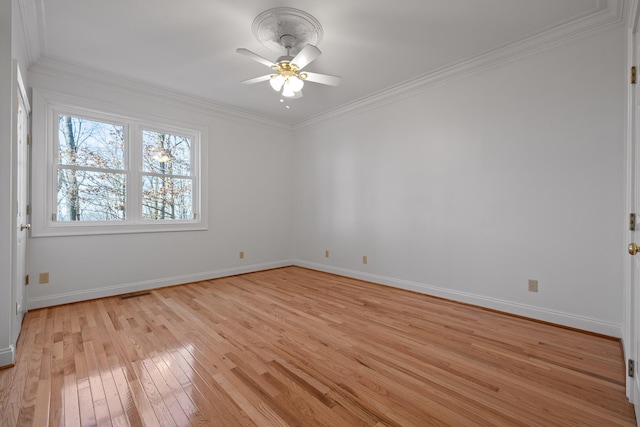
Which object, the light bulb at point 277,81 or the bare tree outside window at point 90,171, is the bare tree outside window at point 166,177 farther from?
the light bulb at point 277,81

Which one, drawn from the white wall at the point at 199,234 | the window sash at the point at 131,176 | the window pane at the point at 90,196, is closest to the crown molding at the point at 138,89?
the white wall at the point at 199,234

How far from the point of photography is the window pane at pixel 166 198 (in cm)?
392

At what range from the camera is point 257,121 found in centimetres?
498

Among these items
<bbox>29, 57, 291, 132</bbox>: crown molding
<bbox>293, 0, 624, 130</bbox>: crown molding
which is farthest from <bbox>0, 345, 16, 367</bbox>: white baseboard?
<bbox>293, 0, 624, 130</bbox>: crown molding

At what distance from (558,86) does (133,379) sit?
13.4 feet

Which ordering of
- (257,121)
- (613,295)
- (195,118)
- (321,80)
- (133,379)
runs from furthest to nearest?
(257,121) → (195,118) → (321,80) → (613,295) → (133,379)

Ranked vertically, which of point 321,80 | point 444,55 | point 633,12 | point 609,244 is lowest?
point 609,244

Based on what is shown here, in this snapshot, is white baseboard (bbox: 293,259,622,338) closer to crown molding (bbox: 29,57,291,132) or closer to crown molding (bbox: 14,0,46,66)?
crown molding (bbox: 29,57,291,132)

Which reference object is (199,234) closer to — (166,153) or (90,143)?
(166,153)

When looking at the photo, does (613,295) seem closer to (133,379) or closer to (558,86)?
(558,86)

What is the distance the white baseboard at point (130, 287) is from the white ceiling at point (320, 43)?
2.55 metres

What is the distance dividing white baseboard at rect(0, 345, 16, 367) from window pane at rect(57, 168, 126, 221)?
181 cm

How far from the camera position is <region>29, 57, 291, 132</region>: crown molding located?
314 cm

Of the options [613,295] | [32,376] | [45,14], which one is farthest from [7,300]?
[613,295]
